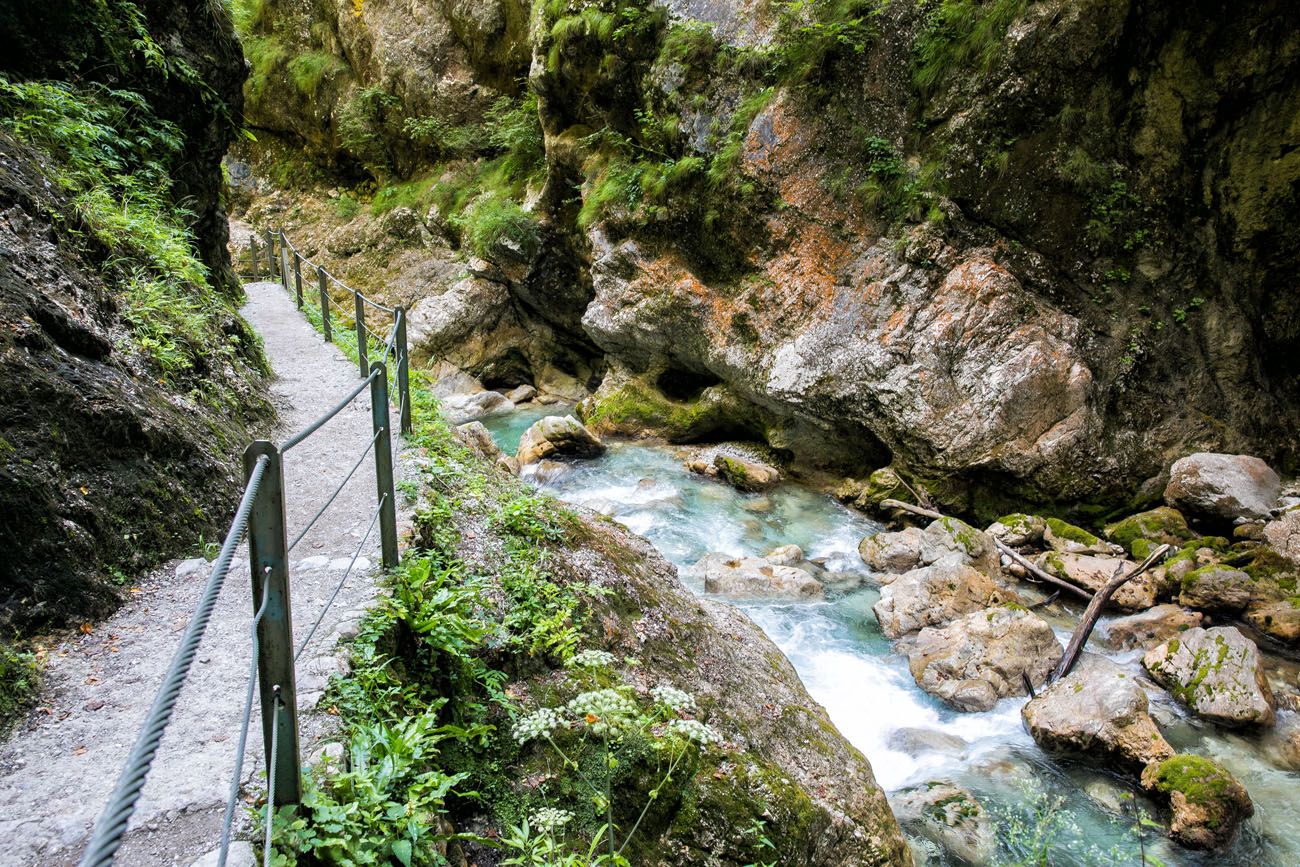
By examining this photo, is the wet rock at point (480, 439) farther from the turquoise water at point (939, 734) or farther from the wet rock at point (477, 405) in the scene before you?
the wet rock at point (477, 405)

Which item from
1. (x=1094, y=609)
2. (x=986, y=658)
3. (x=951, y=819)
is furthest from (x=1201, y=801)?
(x=1094, y=609)

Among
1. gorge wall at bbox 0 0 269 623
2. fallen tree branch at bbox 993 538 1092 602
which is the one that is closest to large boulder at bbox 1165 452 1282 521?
fallen tree branch at bbox 993 538 1092 602

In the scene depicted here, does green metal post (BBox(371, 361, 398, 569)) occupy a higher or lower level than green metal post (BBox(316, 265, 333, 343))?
lower

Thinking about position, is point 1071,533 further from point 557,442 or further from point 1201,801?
point 557,442

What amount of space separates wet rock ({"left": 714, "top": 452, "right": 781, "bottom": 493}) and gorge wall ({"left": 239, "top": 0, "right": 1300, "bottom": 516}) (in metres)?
0.68

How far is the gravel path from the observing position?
2.04m

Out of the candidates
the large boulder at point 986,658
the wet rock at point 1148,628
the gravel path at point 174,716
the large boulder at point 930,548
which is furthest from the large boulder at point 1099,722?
the gravel path at point 174,716

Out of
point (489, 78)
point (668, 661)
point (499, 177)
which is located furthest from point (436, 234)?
point (668, 661)

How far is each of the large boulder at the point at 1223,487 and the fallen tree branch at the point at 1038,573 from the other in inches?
91.5

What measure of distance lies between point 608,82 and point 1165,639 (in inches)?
516

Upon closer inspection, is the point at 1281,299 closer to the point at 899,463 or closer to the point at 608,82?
the point at 899,463

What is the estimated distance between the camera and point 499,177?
18.7 m

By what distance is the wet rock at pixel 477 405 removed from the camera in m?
16.5

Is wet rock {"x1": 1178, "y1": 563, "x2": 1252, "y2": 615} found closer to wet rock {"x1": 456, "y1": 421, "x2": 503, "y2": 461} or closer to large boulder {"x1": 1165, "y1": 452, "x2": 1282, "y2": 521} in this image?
large boulder {"x1": 1165, "y1": 452, "x2": 1282, "y2": 521}
